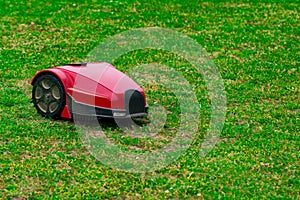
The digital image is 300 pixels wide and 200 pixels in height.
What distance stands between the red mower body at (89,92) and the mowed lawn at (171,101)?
0.33m

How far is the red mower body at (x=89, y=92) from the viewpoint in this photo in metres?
8.38

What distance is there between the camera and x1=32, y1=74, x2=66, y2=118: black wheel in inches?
340

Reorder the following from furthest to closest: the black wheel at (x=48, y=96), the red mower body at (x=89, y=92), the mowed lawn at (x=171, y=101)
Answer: the black wheel at (x=48, y=96) < the red mower body at (x=89, y=92) < the mowed lawn at (x=171, y=101)

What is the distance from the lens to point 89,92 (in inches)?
330

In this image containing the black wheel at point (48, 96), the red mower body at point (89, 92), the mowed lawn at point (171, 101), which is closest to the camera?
the mowed lawn at point (171, 101)

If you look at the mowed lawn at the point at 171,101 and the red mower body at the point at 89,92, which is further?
the red mower body at the point at 89,92

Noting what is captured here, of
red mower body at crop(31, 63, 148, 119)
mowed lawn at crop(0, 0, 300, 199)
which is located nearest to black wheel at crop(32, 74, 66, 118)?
red mower body at crop(31, 63, 148, 119)

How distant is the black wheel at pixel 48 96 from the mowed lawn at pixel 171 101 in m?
0.15

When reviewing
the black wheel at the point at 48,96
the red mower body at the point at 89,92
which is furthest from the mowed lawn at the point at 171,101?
the red mower body at the point at 89,92

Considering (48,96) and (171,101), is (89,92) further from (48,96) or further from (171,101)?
(171,101)

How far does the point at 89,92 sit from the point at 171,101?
2.05 m

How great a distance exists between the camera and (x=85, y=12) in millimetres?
14734

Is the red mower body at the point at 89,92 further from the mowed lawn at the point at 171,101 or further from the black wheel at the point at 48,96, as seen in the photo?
the mowed lawn at the point at 171,101

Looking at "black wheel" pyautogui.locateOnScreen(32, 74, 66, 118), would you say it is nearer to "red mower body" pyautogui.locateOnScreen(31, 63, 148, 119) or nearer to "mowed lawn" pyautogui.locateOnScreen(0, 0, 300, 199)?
"red mower body" pyautogui.locateOnScreen(31, 63, 148, 119)
